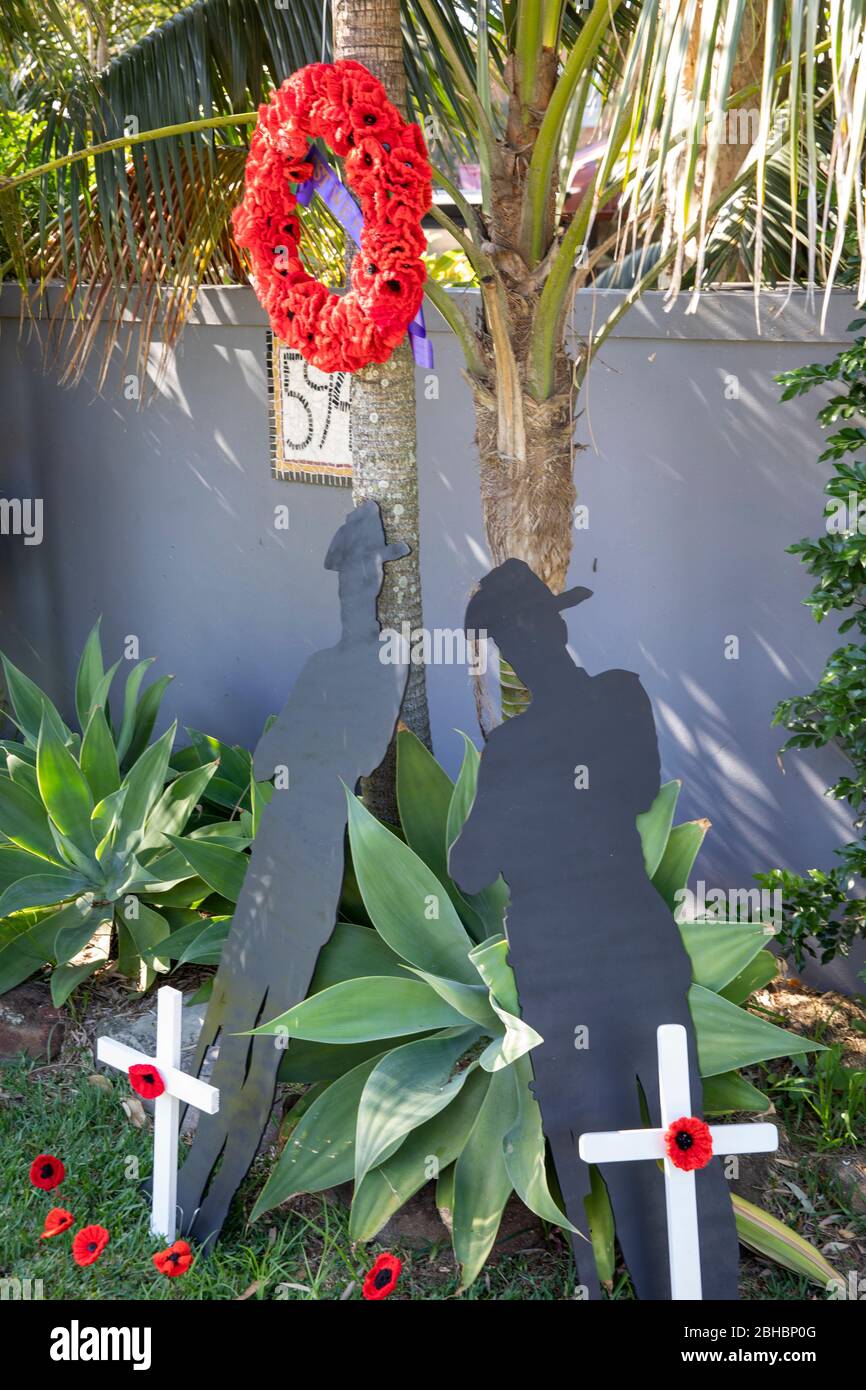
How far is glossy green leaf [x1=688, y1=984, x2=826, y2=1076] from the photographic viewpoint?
2.59 metres

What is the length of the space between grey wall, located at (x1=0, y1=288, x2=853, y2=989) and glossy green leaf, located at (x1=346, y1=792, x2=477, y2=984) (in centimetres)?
124

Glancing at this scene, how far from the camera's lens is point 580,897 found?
99.7 inches

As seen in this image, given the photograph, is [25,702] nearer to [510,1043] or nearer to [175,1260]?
[175,1260]

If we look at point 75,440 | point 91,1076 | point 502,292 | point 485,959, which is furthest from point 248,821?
point 75,440

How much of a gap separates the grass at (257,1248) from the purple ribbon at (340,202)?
82.3 inches

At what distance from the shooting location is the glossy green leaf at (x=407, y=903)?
2814 mm

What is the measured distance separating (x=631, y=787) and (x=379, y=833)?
59 cm

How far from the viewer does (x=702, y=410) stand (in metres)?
4.13

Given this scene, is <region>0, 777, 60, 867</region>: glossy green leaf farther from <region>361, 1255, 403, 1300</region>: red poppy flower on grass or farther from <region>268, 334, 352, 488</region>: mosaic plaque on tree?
<region>361, 1255, 403, 1300</region>: red poppy flower on grass

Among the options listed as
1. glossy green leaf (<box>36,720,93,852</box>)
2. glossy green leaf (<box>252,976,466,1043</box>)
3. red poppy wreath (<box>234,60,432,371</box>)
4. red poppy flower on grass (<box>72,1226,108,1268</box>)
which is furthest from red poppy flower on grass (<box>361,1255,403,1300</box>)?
red poppy wreath (<box>234,60,432,371</box>)

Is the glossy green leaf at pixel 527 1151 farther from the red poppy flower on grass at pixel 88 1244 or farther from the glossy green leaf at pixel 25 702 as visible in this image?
the glossy green leaf at pixel 25 702

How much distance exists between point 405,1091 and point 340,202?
6.67 ft

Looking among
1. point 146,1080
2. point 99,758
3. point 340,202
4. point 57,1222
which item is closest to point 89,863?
point 99,758

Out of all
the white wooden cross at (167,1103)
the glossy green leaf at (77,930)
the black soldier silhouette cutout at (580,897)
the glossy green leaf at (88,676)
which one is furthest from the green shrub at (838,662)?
the glossy green leaf at (88,676)
